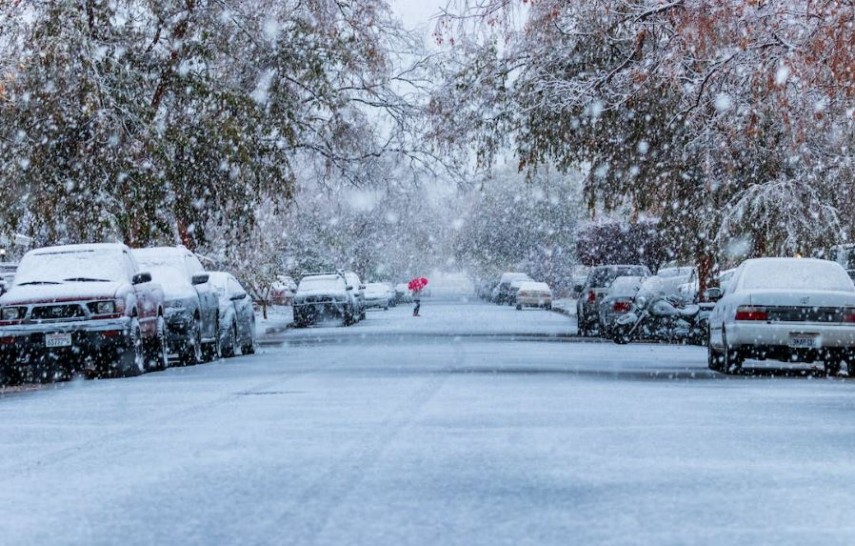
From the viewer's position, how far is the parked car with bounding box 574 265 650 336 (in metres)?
35.0

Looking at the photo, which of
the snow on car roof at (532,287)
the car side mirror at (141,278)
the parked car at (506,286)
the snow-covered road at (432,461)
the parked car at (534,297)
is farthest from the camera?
the parked car at (506,286)

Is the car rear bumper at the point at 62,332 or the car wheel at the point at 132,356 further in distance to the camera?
the car wheel at the point at 132,356

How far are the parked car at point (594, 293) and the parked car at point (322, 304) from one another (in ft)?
31.3

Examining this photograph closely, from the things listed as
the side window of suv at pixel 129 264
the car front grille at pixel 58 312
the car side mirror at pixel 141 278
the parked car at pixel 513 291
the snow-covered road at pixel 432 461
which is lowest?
the parked car at pixel 513 291

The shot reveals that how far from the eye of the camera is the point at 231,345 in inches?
1058

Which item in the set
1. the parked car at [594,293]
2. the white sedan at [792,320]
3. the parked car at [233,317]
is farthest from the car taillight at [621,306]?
the white sedan at [792,320]

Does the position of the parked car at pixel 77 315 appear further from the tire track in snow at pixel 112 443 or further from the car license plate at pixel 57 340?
the tire track in snow at pixel 112 443

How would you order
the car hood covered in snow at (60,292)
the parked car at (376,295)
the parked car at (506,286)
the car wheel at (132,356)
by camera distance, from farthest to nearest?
the parked car at (506,286) < the parked car at (376,295) < the car wheel at (132,356) < the car hood covered in snow at (60,292)

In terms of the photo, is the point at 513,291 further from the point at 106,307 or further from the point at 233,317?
the point at 106,307

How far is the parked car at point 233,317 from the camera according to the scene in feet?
87.4

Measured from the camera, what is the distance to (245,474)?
369 inches

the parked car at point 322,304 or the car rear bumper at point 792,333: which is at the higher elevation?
the car rear bumper at point 792,333

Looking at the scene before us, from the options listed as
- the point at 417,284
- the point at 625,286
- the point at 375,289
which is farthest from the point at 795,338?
the point at 375,289

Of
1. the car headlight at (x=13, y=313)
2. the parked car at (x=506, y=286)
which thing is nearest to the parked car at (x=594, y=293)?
the car headlight at (x=13, y=313)
